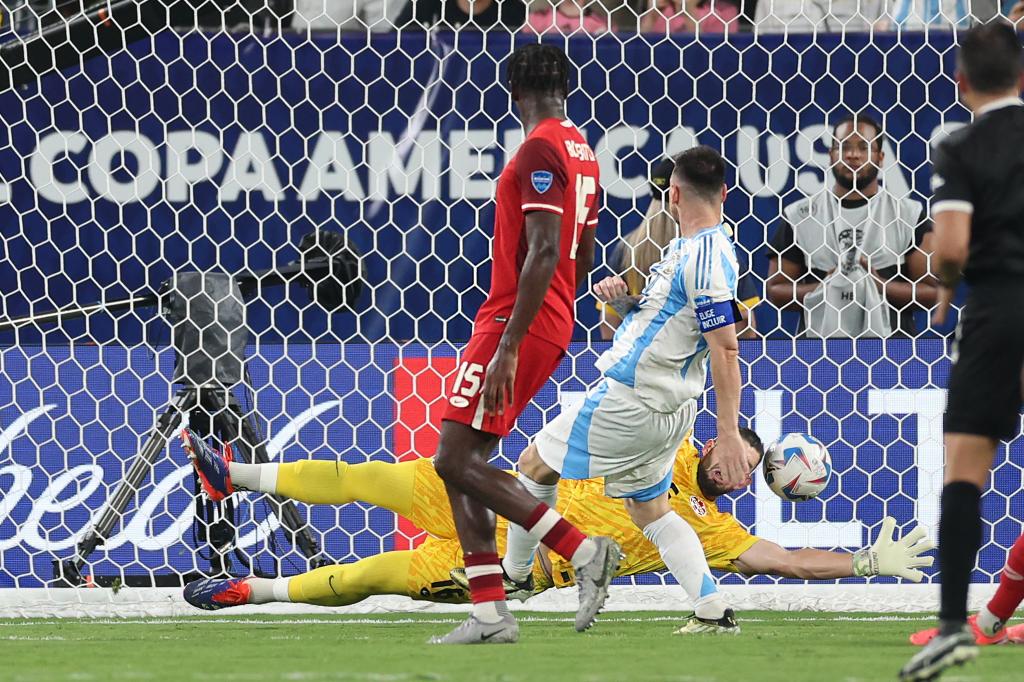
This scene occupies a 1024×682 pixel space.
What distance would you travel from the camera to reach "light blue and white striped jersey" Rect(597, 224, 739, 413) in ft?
15.7

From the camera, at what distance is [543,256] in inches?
169

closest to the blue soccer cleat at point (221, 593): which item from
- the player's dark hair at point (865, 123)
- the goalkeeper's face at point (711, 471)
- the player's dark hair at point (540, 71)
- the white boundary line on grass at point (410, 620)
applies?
the white boundary line on grass at point (410, 620)

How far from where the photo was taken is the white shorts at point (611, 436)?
4.86m

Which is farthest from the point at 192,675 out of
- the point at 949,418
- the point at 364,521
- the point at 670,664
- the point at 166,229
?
the point at 166,229

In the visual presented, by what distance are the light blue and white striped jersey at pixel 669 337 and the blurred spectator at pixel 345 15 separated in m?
2.77

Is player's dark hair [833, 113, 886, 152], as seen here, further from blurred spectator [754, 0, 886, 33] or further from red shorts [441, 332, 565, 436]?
red shorts [441, 332, 565, 436]

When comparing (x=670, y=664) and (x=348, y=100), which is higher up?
(x=348, y=100)

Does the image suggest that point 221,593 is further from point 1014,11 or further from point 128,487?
point 1014,11

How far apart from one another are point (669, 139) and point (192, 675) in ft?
14.7

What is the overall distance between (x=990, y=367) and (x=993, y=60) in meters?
0.70

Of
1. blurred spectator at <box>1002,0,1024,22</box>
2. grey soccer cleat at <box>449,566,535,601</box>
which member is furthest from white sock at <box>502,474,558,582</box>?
blurred spectator at <box>1002,0,1024,22</box>

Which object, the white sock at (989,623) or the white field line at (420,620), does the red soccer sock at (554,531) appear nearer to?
the white sock at (989,623)

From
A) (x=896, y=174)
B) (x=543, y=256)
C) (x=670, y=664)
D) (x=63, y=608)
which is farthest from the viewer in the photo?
(x=896, y=174)

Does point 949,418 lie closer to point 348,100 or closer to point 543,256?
point 543,256
